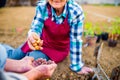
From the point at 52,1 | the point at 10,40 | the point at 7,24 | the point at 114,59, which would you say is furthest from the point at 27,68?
the point at 7,24

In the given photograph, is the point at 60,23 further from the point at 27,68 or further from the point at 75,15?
the point at 27,68

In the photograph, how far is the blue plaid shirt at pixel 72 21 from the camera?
293 cm

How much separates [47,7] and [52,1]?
0.71 feet

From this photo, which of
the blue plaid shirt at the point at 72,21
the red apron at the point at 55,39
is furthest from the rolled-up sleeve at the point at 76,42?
the red apron at the point at 55,39

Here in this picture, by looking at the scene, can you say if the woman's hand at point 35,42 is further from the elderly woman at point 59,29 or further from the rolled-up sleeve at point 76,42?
the rolled-up sleeve at point 76,42

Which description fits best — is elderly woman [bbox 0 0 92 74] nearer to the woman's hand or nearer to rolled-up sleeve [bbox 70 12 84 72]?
rolled-up sleeve [bbox 70 12 84 72]

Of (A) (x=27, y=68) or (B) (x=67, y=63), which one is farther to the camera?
(B) (x=67, y=63)

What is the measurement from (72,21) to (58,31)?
0.22m

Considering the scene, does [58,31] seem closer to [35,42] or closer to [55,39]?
[55,39]

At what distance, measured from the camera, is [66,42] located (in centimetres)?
314

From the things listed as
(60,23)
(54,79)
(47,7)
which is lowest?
(54,79)

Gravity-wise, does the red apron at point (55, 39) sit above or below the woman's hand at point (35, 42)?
below

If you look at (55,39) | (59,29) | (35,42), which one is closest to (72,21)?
(59,29)

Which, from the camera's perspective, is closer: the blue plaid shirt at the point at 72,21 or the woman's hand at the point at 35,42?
the woman's hand at the point at 35,42
